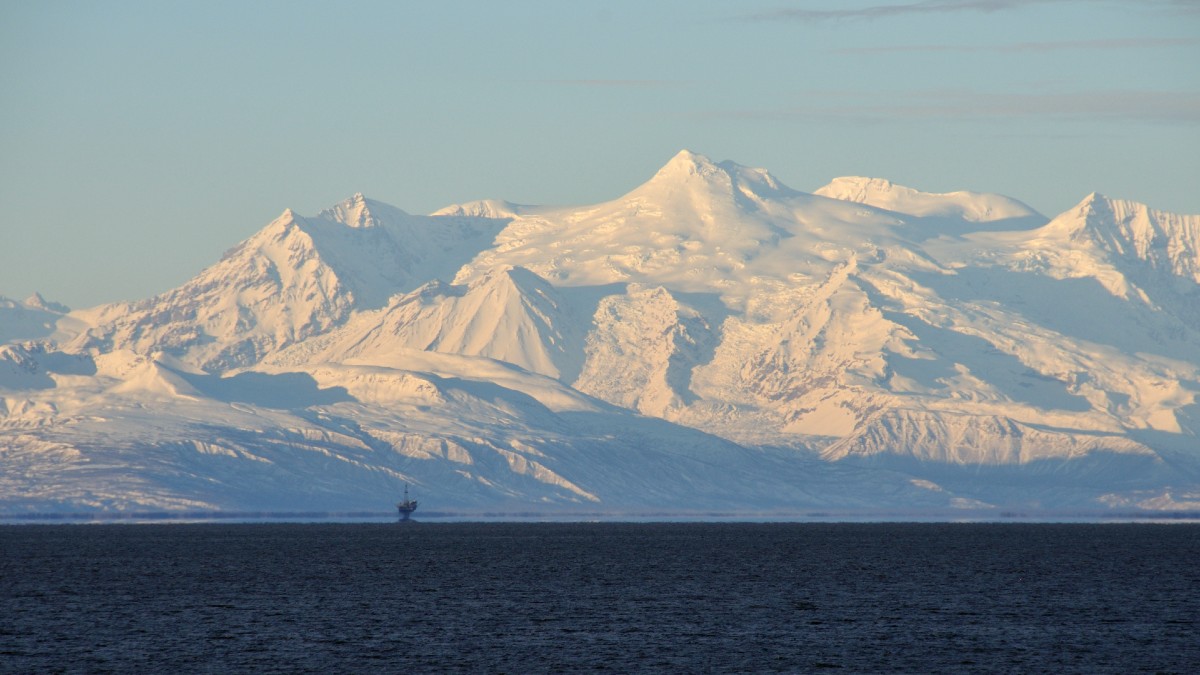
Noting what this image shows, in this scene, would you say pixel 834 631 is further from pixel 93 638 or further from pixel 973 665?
pixel 93 638

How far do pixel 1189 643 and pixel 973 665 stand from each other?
19.8 m

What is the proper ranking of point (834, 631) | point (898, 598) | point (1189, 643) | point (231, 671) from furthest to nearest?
point (898, 598), point (834, 631), point (1189, 643), point (231, 671)

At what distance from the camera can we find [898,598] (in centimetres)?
19150

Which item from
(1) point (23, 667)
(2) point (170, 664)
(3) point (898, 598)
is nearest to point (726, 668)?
(2) point (170, 664)

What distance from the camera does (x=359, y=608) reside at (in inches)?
7042

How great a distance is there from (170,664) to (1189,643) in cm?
6834

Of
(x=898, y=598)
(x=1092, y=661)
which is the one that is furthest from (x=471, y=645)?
(x=898, y=598)

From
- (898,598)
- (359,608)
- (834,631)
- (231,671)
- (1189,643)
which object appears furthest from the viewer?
(898,598)

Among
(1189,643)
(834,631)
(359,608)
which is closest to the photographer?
(1189,643)

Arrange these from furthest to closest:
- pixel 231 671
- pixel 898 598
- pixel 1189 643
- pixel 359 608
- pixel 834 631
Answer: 1. pixel 898 598
2. pixel 359 608
3. pixel 834 631
4. pixel 1189 643
5. pixel 231 671

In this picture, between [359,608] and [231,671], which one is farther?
[359,608]

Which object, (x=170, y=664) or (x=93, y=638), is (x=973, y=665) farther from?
(x=93, y=638)

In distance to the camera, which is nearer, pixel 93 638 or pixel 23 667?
pixel 23 667

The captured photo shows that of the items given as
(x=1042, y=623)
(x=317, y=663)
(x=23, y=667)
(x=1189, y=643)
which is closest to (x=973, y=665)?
(x=1189, y=643)
